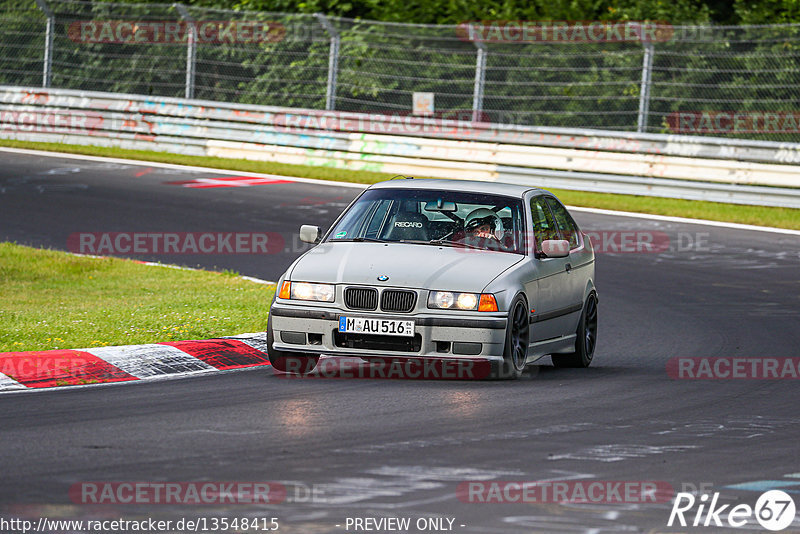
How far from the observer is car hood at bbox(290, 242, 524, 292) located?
962 cm

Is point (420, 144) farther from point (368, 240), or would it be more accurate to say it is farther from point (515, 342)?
point (515, 342)

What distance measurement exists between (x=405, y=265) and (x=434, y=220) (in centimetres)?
103

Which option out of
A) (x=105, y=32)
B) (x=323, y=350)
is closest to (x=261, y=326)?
(x=323, y=350)

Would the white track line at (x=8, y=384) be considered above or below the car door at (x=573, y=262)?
below

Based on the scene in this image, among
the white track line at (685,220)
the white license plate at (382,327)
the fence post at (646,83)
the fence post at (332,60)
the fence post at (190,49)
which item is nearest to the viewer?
the white license plate at (382,327)

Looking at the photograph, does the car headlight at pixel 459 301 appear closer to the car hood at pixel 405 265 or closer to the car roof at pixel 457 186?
the car hood at pixel 405 265

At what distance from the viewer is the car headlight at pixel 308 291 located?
9656 mm

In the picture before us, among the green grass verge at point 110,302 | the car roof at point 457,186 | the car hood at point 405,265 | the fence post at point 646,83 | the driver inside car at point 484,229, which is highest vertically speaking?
the fence post at point 646,83

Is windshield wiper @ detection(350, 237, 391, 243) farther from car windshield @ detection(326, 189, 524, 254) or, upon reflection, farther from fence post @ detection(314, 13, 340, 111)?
fence post @ detection(314, 13, 340, 111)

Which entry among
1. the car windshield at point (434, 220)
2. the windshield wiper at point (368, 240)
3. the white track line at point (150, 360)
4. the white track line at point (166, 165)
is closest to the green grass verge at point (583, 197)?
the white track line at point (166, 165)

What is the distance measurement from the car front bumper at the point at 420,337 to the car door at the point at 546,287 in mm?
701

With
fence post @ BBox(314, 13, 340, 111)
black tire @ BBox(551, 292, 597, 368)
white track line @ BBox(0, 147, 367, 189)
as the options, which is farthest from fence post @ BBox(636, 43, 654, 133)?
black tire @ BBox(551, 292, 597, 368)

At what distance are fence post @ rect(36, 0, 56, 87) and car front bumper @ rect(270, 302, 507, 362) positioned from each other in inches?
799

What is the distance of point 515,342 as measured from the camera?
988 centimetres
